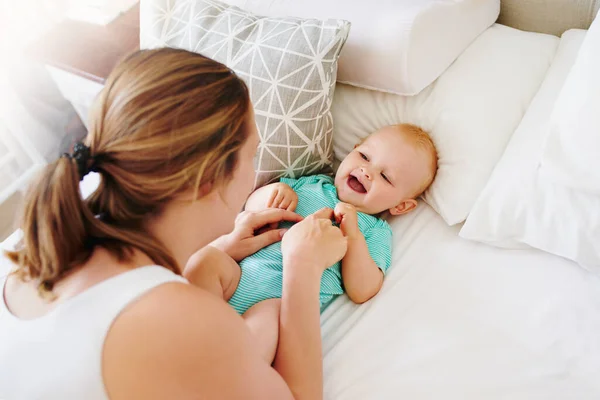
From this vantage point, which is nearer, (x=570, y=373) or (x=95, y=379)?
(x=95, y=379)

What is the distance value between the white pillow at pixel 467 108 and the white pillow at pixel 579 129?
0.55 ft

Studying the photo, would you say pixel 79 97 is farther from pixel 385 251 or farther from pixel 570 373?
pixel 570 373

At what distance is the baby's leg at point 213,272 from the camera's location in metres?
0.92

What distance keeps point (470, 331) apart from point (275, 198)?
0.51 meters

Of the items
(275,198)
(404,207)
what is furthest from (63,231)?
(404,207)

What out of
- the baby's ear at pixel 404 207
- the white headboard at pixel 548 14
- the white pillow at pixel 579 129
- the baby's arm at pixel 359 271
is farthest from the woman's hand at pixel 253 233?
the white headboard at pixel 548 14

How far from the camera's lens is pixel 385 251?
3.63 ft

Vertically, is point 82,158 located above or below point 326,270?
above

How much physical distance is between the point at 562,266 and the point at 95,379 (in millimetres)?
903

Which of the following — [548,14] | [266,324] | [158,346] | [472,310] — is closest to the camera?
[158,346]

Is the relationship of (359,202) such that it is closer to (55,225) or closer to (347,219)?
(347,219)

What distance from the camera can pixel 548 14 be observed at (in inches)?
53.3

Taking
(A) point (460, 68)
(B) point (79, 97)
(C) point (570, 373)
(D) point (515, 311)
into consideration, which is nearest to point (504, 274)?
(D) point (515, 311)

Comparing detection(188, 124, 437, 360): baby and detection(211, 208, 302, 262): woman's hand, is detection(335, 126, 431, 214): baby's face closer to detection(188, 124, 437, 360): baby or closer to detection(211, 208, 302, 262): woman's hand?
A: detection(188, 124, 437, 360): baby
